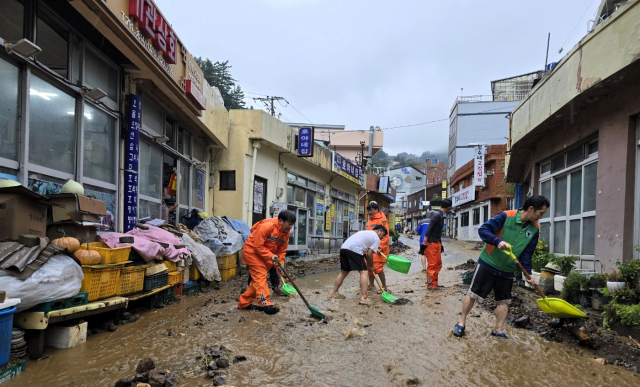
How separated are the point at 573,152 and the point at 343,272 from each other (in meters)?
4.91

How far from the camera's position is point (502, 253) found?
436 cm

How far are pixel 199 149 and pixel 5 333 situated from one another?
830 cm

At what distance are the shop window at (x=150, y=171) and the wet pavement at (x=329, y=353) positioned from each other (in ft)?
9.49

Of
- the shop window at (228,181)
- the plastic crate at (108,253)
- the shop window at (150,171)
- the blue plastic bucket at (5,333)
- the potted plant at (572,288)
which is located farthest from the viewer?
the shop window at (228,181)

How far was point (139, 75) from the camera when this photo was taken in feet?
22.3

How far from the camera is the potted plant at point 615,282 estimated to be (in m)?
4.90

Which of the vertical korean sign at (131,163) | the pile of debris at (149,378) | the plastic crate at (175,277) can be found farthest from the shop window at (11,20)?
the pile of debris at (149,378)

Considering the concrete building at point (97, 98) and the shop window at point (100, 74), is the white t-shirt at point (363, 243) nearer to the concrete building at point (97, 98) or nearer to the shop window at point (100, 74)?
the concrete building at point (97, 98)

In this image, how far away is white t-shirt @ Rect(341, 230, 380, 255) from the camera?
21.6 feet

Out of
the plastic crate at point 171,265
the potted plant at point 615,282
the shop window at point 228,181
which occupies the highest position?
the shop window at point 228,181

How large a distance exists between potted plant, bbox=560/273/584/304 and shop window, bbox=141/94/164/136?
7555mm

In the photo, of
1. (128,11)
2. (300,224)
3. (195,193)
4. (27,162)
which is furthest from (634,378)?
(300,224)

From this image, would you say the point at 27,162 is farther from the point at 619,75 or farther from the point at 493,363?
the point at 619,75

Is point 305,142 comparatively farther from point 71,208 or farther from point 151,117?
point 71,208
